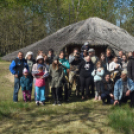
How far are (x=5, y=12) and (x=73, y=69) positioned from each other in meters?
20.8

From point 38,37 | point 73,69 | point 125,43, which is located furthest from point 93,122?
point 38,37

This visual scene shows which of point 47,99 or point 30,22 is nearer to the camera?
point 47,99

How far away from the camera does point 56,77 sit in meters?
4.64

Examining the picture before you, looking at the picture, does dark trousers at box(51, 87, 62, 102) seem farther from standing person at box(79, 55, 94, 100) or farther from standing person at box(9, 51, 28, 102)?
standing person at box(9, 51, 28, 102)

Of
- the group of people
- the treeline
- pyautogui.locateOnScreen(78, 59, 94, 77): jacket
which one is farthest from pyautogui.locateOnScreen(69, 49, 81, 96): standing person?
the treeline

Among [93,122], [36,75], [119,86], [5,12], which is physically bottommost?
[93,122]

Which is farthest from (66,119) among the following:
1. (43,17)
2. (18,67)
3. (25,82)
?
(43,17)

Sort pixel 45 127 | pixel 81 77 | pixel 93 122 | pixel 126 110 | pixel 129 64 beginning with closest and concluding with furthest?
pixel 45 127, pixel 93 122, pixel 126 110, pixel 129 64, pixel 81 77

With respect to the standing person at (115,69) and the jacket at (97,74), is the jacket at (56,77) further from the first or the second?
the standing person at (115,69)

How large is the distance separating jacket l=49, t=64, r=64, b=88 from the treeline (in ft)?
55.6

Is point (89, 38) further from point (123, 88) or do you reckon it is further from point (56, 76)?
point (123, 88)

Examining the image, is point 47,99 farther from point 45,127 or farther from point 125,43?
point 125,43

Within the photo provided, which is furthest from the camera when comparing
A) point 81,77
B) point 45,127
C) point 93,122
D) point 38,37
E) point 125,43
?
point 38,37

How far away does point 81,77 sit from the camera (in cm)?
512
